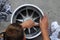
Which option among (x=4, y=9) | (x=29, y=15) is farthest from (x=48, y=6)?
(x=4, y=9)

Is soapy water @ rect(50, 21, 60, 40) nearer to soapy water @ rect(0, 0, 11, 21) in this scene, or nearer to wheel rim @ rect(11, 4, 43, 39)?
wheel rim @ rect(11, 4, 43, 39)

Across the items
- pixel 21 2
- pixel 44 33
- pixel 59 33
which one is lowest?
pixel 59 33

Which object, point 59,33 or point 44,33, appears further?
point 59,33

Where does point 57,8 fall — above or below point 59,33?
above

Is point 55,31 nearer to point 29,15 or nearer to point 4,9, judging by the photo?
point 29,15

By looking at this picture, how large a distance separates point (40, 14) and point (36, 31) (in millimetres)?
119

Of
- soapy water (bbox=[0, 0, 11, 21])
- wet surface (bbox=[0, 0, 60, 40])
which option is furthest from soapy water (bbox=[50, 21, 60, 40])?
soapy water (bbox=[0, 0, 11, 21])

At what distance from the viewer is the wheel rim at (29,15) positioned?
1415 millimetres

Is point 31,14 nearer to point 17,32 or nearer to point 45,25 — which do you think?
point 45,25

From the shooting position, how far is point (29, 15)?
142 centimetres

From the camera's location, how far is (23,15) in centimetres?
142

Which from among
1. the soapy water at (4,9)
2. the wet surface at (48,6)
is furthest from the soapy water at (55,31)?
the soapy water at (4,9)

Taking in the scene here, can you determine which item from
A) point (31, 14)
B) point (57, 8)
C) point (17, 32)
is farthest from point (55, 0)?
point (17, 32)

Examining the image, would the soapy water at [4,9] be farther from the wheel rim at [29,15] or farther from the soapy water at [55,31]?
the soapy water at [55,31]
